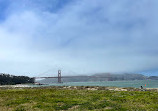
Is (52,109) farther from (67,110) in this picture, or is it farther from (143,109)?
(143,109)

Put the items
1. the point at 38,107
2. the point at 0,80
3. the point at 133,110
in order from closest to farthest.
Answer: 1. the point at 133,110
2. the point at 38,107
3. the point at 0,80

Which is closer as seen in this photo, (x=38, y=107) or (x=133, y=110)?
(x=133, y=110)

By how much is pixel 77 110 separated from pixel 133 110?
5608 mm

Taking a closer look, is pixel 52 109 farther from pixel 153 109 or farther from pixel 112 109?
pixel 153 109

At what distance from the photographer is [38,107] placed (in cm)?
1845

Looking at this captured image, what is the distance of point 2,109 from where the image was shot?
1761cm

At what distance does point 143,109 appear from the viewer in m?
17.2

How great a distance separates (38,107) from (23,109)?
5.50ft

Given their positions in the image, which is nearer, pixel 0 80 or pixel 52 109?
pixel 52 109

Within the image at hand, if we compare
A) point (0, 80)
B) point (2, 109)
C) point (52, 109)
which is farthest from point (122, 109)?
point (0, 80)

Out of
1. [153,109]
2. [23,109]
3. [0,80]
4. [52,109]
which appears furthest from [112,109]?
[0,80]

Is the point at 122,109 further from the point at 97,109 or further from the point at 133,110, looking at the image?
the point at 97,109

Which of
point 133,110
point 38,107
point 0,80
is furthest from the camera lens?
point 0,80


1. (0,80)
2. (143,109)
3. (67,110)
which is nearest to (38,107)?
(67,110)
